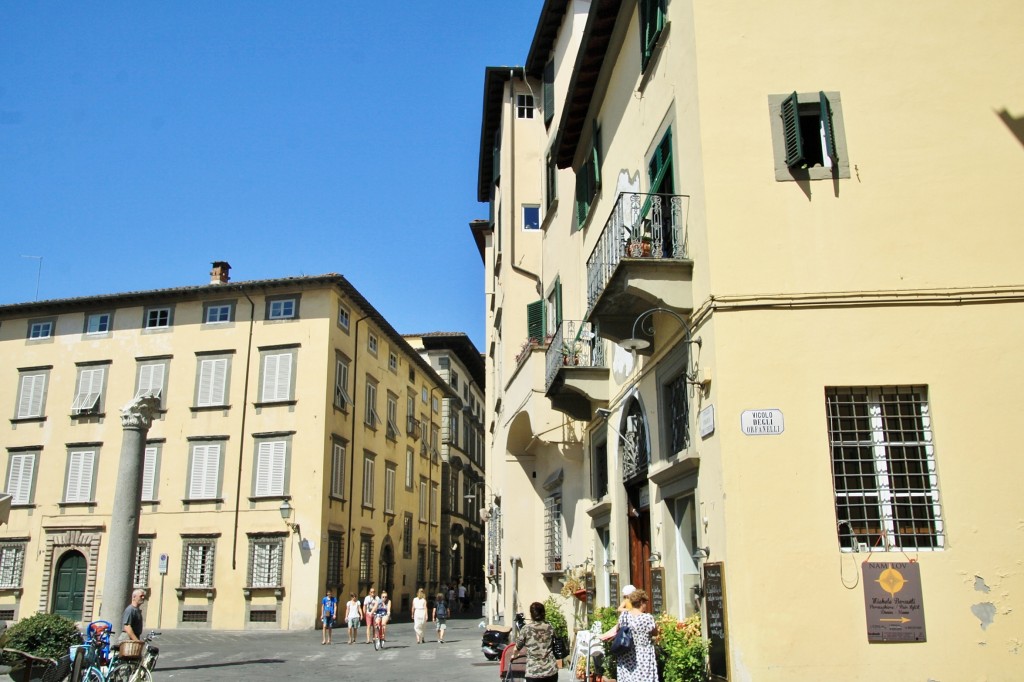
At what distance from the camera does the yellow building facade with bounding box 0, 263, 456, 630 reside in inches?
1331

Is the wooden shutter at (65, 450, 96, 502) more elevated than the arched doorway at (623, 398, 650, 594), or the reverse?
the wooden shutter at (65, 450, 96, 502)

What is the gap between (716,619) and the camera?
31.3 feet

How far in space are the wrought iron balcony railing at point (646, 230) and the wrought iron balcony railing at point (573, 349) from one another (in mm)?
2853

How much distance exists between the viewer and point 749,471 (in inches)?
373

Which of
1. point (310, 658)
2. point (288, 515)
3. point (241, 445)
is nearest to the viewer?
point (310, 658)

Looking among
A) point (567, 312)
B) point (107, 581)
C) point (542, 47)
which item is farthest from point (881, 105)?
point (107, 581)

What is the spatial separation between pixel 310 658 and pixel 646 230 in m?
15.2

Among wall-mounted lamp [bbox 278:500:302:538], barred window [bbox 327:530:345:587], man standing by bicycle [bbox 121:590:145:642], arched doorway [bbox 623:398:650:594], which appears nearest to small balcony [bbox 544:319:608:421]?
arched doorway [bbox 623:398:650:594]

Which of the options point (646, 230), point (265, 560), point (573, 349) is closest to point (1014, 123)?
point (646, 230)

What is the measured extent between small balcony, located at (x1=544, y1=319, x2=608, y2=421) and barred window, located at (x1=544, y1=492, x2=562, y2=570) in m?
3.89

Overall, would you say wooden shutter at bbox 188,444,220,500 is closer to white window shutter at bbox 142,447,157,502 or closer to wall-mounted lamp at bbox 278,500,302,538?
white window shutter at bbox 142,447,157,502

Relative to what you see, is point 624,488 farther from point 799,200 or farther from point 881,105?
point 881,105

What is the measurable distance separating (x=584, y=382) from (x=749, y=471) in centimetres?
624

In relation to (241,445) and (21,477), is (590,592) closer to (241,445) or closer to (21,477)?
(241,445)
